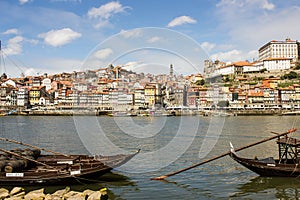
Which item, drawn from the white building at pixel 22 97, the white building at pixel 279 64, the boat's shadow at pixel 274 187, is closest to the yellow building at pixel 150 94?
the white building at pixel 22 97

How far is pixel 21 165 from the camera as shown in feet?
35.7

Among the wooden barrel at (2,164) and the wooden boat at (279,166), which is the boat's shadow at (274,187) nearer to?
the wooden boat at (279,166)

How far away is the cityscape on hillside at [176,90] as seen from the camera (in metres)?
80.1

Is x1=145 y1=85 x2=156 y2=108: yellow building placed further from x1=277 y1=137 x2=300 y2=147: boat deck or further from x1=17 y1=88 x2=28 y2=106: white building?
x1=277 y1=137 x2=300 y2=147: boat deck

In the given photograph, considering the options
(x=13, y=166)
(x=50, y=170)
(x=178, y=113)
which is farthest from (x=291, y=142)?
(x=178, y=113)

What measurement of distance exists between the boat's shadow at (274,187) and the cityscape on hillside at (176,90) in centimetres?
6170

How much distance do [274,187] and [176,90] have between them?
85028 mm

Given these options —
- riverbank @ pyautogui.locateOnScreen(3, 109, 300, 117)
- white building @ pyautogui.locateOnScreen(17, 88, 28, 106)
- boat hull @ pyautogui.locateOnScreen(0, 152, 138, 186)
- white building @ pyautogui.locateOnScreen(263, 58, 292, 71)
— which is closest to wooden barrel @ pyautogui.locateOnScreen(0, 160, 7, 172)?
boat hull @ pyautogui.locateOnScreen(0, 152, 138, 186)

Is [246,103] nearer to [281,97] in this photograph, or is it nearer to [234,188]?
[281,97]

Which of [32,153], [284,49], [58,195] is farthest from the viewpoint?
[284,49]

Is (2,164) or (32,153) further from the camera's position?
(32,153)

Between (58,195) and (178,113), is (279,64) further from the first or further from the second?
(58,195)

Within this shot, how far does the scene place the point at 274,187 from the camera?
36.4 ft

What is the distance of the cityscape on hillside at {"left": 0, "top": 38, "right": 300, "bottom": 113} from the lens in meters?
80.1
